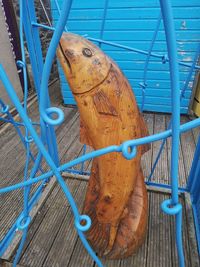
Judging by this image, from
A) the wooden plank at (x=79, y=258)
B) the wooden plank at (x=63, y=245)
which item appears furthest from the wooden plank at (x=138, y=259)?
the wooden plank at (x=63, y=245)

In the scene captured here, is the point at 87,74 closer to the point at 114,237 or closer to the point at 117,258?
the point at 114,237

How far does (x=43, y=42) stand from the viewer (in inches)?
140

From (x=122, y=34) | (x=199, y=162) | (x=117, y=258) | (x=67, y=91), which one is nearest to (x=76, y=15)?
(x=122, y=34)

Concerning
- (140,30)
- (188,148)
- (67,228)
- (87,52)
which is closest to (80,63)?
(87,52)

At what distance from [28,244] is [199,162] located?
1073 mm

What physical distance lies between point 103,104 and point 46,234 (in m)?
0.88

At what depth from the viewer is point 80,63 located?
2.44 ft

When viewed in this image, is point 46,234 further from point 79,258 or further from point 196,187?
point 196,187

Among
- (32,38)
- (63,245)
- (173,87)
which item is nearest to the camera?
(173,87)

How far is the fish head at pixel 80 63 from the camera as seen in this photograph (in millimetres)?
738

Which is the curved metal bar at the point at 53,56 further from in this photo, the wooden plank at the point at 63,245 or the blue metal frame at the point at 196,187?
the blue metal frame at the point at 196,187

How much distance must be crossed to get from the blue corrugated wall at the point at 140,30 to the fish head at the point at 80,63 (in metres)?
1.73

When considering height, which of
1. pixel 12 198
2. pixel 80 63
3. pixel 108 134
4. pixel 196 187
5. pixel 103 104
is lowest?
pixel 12 198

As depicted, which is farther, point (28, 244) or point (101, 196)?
point (28, 244)
